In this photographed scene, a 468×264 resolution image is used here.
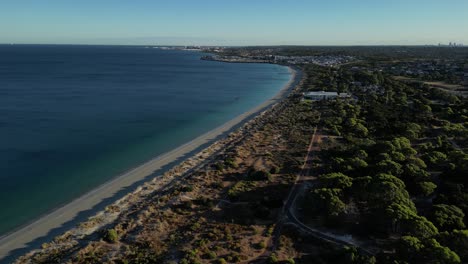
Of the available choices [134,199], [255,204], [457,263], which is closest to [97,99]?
[134,199]

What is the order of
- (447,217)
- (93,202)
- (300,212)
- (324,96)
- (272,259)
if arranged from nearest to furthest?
(272,259)
(447,217)
(300,212)
(93,202)
(324,96)

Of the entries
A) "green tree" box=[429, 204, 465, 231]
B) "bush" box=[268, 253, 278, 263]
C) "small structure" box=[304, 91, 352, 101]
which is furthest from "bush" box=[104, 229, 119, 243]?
"small structure" box=[304, 91, 352, 101]

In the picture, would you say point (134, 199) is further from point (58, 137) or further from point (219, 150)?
point (58, 137)

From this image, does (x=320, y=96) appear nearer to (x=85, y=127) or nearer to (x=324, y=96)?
(x=324, y=96)

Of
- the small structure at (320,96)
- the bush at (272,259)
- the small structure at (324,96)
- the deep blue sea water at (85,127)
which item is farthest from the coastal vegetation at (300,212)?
the small structure at (320,96)

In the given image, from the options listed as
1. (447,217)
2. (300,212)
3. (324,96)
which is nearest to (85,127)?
(300,212)

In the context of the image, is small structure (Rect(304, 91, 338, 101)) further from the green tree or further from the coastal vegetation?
the green tree
